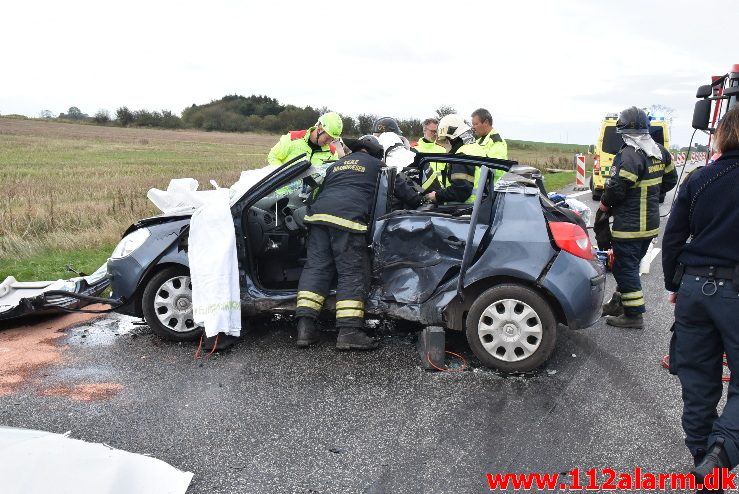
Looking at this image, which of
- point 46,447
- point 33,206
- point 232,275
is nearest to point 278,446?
point 46,447

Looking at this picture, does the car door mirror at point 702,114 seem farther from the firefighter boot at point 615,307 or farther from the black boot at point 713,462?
the black boot at point 713,462

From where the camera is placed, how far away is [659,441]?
360 centimetres

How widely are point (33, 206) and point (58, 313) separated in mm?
7228

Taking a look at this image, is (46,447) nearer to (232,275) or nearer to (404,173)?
(232,275)

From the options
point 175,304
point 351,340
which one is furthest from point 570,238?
point 175,304

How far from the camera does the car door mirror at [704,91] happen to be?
21.1 ft

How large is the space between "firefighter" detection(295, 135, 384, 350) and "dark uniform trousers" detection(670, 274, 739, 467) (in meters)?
2.37

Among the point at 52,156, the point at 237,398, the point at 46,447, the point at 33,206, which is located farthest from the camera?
the point at 52,156

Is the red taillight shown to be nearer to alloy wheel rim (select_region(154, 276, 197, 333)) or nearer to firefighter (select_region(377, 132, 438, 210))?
firefighter (select_region(377, 132, 438, 210))

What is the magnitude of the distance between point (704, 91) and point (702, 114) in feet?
1.07

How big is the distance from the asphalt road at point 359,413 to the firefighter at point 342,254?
0.73 ft

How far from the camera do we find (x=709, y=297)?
2904 millimetres

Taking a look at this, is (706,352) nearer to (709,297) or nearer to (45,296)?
(709,297)

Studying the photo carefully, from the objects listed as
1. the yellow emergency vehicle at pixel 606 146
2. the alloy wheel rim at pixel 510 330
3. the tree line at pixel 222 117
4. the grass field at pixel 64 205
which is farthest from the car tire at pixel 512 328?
the tree line at pixel 222 117
